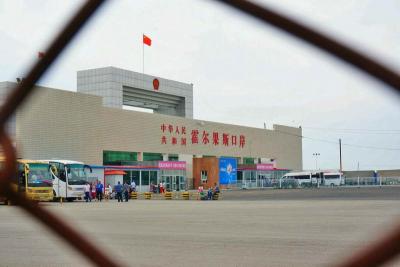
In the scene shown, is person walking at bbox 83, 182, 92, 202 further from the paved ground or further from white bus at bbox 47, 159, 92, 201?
the paved ground

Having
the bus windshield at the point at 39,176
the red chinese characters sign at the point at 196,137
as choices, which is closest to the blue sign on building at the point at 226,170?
the red chinese characters sign at the point at 196,137

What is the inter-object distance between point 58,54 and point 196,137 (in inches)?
2370

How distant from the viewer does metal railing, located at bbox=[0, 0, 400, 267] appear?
39.7 inches

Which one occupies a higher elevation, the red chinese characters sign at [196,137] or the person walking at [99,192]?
the red chinese characters sign at [196,137]

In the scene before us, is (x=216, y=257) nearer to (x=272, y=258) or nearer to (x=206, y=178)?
(x=272, y=258)

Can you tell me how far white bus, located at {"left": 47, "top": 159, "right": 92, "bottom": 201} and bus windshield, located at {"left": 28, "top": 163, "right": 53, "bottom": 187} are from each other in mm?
908

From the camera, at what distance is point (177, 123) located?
59.1m

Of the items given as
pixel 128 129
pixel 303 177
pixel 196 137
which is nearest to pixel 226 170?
pixel 196 137

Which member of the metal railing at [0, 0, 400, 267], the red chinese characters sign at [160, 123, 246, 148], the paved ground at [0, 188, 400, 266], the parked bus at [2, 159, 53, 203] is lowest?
the paved ground at [0, 188, 400, 266]

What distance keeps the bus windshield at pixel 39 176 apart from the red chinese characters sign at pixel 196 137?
27.3 meters

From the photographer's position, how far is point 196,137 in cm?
6169

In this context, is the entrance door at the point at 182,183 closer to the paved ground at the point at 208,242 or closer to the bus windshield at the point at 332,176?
the bus windshield at the point at 332,176

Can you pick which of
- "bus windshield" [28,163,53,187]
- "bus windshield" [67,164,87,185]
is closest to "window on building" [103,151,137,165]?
"bus windshield" [67,164,87,185]

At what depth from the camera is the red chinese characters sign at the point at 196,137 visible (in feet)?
189
